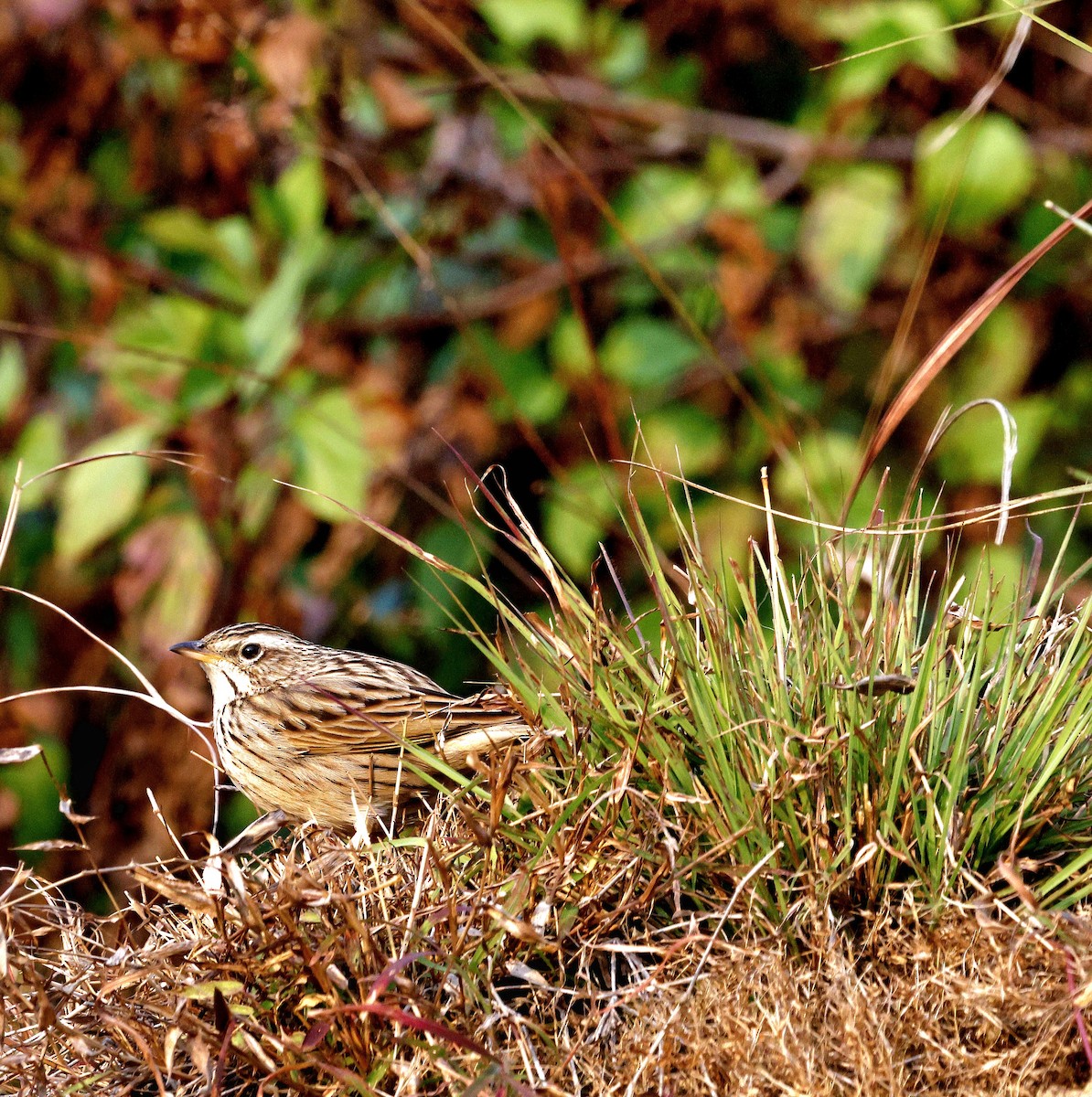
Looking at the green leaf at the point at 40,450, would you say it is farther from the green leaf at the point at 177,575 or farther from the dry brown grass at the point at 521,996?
the dry brown grass at the point at 521,996

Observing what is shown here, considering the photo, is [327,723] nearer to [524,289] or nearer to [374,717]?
[374,717]

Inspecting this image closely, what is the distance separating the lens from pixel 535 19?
147 inches

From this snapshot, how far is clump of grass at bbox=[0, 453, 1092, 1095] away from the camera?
1.63 m

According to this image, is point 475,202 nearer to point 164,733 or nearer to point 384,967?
point 164,733

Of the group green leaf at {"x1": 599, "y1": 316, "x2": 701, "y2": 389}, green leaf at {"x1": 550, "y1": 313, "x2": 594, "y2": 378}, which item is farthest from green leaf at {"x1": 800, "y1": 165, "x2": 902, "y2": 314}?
green leaf at {"x1": 550, "y1": 313, "x2": 594, "y2": 378}

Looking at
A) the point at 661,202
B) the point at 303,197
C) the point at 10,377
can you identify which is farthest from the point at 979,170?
the point at 10,377

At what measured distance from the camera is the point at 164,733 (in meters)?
4.11

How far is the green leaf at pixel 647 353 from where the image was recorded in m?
3.70

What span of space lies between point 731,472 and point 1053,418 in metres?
0.85

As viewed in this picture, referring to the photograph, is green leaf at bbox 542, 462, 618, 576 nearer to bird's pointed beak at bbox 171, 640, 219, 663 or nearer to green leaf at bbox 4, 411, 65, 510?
bird's pointed beak at bbox 171, 640, 219, 663

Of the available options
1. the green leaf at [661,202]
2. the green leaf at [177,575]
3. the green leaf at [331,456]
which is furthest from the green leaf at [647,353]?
the green leaf at [177,575]

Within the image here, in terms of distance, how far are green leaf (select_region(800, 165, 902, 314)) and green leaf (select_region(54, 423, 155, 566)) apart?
1700 millimetres

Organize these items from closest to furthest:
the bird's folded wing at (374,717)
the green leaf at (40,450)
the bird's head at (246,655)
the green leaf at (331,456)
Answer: the bird's folded wing at (374,717), the bird's head at (246,655), the green leaf at (331,456), the green leaf at (40,450)

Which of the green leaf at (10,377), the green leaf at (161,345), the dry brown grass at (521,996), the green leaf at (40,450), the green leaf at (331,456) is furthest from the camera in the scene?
the green leaf at (10,377)
